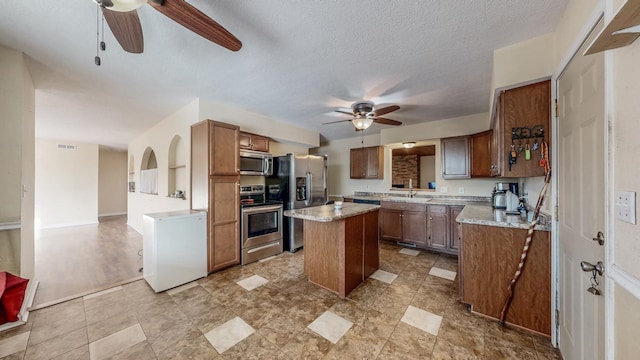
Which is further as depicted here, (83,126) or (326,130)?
(326,130)

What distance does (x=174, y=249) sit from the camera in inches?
103

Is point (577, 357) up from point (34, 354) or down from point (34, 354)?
up

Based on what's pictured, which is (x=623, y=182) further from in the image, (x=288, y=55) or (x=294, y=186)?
(x=294, y=186)

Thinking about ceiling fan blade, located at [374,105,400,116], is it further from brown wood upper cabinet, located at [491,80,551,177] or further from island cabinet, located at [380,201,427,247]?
island cabinet, located at [380,201,427,247]

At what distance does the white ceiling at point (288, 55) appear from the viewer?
151cm

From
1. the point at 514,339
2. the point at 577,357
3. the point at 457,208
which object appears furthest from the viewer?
the point at 457,208

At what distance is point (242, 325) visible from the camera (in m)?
1.89

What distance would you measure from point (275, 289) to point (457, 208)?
312 centimetres

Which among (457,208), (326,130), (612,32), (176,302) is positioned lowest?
(176,302)

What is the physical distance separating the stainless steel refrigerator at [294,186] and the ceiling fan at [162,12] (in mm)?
2633

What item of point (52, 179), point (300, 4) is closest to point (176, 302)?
point (300, 4)

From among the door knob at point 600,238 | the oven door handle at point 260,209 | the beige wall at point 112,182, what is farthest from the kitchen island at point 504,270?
the beige wall at point 112,182

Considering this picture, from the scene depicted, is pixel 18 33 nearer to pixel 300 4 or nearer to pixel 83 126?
pixel 300 4

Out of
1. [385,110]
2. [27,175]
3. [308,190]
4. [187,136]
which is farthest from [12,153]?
[385,110]
